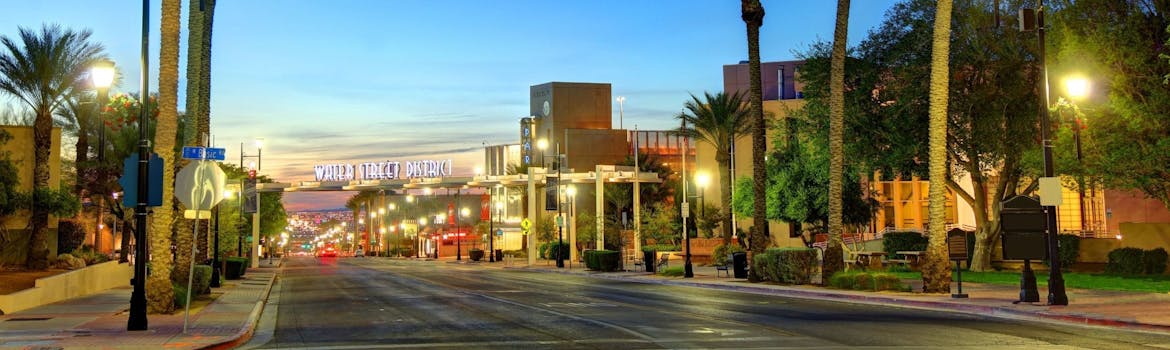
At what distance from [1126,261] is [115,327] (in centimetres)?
3420

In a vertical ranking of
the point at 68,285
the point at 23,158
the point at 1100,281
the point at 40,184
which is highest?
the point at 23,158

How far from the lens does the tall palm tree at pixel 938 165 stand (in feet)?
88.5

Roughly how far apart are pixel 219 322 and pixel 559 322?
651 centimetres

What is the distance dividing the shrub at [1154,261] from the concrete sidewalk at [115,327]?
30517 mm

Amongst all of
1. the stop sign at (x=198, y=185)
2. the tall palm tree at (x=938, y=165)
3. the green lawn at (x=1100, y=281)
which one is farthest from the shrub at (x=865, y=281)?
the stop sign at (x=198, y=185)

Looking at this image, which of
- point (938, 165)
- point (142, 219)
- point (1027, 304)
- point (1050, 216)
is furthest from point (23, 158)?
point (1050, 216)

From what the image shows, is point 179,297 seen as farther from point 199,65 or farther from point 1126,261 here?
point 1126,261

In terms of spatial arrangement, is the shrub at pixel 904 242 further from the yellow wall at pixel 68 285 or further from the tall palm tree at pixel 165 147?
the tall palm tree at pixel 165 147

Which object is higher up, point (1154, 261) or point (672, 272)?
point (1154, 261)

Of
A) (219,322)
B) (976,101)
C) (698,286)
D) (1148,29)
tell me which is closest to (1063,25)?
(1148,29)

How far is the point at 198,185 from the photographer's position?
56.5 feet

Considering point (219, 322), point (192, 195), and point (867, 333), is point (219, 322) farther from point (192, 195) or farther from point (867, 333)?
point (867, 333)

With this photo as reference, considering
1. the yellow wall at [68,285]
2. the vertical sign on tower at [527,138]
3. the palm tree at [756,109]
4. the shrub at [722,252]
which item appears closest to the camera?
the yellow wall at [68,285]

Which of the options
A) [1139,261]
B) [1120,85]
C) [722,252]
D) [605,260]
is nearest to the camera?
[1120,85]
